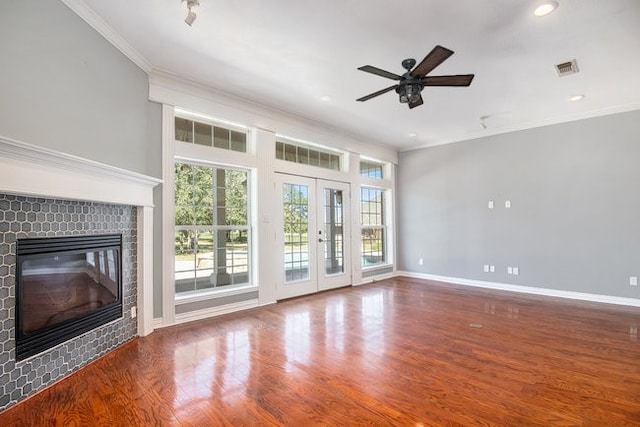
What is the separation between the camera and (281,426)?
195 cm

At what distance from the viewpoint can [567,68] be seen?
3559mm

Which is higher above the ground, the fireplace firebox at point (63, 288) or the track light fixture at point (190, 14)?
the track light fixture at point (190, 14)

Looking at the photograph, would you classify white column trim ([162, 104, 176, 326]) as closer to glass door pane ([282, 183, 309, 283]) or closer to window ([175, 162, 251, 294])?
window ([175, 162, 251, 294])

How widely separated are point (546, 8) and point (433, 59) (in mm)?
966

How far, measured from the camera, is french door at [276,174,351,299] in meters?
5.21

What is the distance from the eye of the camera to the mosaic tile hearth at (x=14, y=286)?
2.14 m

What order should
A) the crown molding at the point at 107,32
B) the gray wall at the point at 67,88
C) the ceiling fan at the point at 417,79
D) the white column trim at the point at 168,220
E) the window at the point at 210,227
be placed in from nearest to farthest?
the gray wall at the point at 67,88
the crown molding at the point at 107,32
the ceiling fan at the point at 417,79
the white column trim at the point at 168,220
the window at the point at 210,227

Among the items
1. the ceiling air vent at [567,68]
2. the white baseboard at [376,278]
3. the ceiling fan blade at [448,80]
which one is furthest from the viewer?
the white baseboard at [376,278]

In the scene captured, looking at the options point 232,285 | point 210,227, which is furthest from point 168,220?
point 232,285

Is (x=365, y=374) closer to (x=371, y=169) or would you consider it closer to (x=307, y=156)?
(x=307, y=156)

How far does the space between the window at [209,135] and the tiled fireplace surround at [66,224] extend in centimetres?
90

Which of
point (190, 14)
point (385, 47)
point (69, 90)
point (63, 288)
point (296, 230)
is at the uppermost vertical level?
point (385, 47)

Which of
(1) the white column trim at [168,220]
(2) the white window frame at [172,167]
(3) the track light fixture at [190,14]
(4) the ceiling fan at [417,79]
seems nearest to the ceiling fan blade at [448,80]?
(4) the ceiling fan at [417,79]

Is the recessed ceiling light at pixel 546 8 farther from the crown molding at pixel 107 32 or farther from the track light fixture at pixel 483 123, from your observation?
the crown molding at pixel 107 32
